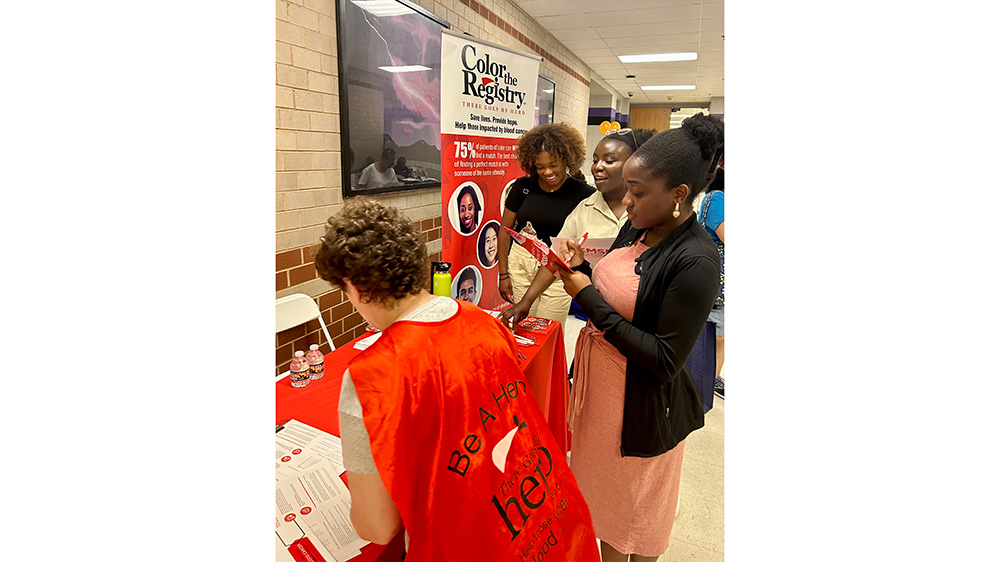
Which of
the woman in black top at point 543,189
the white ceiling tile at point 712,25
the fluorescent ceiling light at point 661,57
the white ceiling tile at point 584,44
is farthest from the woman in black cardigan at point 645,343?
the fluorescent ceiling light at point 661,57

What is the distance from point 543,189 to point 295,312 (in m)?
1.64

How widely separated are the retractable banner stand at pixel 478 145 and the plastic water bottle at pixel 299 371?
51.3 inches

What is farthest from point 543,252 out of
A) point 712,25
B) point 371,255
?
point 712,25

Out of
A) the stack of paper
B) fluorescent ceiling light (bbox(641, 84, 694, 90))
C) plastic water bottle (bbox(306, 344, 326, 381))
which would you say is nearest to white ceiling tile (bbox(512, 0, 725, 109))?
fluorescent ceiling light (bbox(641, 84, 694, 90))

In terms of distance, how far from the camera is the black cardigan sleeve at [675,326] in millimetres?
1326

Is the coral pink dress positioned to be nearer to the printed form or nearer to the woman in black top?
the printed form

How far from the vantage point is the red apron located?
1040 millimetres

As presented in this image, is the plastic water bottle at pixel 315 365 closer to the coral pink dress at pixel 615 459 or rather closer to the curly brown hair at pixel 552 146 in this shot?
the coral pink dress at pixel 615 459

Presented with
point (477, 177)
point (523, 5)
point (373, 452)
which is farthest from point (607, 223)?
point (523, 5)

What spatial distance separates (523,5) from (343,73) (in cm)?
324

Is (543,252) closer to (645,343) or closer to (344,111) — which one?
(645,343)

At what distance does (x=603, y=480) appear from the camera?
1.65 metres

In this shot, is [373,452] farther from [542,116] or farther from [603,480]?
[542,116]

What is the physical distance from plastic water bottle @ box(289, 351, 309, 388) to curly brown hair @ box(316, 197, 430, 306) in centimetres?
72
